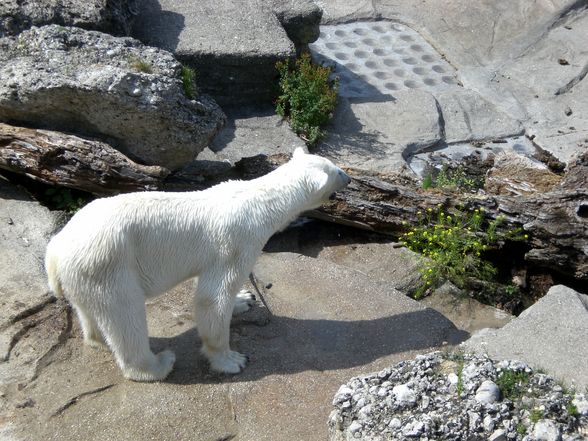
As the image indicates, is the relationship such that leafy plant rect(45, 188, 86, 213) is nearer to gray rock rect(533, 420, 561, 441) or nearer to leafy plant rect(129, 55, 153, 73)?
leafy plant rect(129, 55, 153, 73)

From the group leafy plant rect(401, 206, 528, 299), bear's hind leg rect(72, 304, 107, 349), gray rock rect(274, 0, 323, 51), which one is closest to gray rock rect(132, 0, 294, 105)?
gray rock rect(274, 0, 323, 51)

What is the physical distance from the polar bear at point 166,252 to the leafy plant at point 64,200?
173cm

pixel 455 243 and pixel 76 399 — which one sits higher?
pixel 455 243

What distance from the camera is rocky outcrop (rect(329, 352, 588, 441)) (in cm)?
420

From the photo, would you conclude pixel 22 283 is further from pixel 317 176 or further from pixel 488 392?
pixel 488 392

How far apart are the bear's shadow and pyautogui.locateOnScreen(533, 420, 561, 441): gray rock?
1694 mm

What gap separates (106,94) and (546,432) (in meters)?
4.41

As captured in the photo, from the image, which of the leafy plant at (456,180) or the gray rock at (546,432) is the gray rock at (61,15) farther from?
the gray rock at (546,432)

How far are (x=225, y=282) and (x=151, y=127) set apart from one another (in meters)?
2.14

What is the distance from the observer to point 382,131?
9.70m

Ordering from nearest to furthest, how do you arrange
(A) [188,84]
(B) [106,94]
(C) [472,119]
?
(B) [106,94] < (A) [188,84] < (C) [472,119]

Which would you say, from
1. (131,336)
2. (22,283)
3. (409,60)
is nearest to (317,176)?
(131,336)

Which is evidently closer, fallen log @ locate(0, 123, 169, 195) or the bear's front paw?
the bear's front paw

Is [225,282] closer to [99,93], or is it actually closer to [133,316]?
[133,316]
